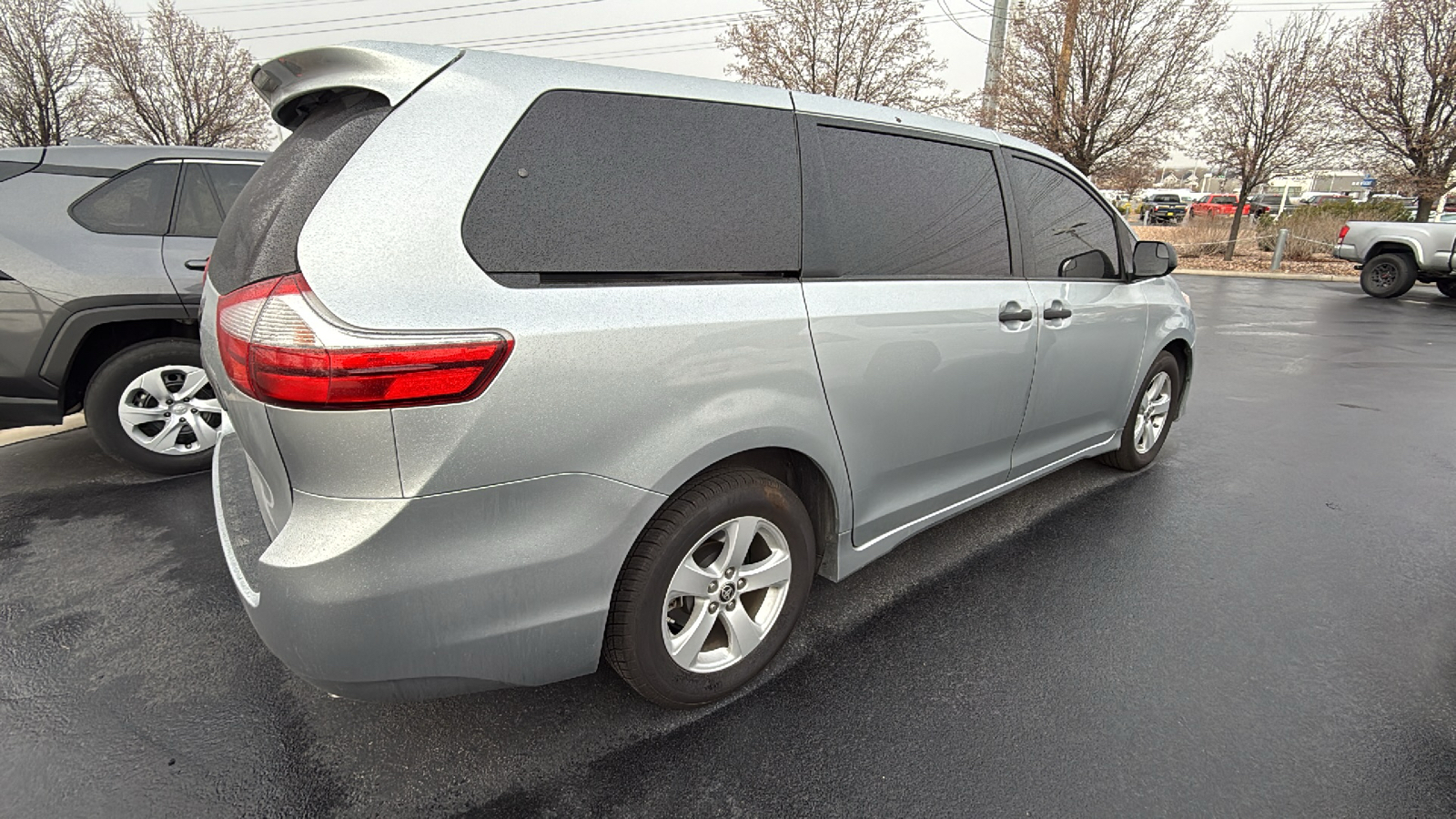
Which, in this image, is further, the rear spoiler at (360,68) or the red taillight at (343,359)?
the rear spoiler at (360,68)

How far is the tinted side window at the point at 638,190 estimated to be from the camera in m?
1.61

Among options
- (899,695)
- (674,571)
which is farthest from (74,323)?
(899,695)

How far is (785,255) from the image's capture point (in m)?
2.08

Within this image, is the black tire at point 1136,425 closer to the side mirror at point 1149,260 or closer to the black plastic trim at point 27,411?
the side mirror at point 1149,260

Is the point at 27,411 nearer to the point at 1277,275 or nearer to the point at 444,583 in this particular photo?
the point at 444,583

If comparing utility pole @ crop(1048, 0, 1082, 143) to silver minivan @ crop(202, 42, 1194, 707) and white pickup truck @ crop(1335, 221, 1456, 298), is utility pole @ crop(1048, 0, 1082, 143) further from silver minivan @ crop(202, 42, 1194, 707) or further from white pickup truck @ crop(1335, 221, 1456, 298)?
silver minivan @ crop(202, 42, 1194, 707)

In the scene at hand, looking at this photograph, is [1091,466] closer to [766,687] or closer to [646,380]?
[766,687]

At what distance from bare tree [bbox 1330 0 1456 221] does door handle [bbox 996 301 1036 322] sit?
2115 centimetres

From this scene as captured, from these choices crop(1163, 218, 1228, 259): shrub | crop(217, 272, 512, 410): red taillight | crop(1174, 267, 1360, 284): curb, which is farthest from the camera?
crop(1163, 218, 1228, 259): shrub

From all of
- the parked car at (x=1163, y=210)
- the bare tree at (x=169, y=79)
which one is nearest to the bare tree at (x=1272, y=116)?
the parked car at (x=1163, y=210)

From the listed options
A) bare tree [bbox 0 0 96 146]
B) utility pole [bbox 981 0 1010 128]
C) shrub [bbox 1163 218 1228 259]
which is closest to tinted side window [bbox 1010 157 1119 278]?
utility pole [bbox 981 0 1010 128]

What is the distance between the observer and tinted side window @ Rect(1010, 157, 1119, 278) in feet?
9.89

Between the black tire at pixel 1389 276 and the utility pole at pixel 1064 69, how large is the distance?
6.64m

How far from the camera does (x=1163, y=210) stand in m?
36.3
